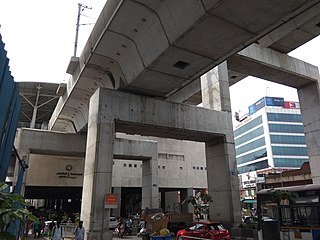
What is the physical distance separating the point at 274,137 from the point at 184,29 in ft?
244

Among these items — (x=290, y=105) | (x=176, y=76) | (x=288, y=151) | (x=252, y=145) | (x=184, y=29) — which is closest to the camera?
(x=184, y=29)

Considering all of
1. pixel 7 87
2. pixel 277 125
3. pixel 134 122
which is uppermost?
pixel 277 125

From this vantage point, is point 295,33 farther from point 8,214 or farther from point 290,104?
point 290,104

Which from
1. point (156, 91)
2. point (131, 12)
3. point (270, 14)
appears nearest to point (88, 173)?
point (156, 91)

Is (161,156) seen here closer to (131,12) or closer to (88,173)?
(88,173)

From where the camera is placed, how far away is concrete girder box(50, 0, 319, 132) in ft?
33.9

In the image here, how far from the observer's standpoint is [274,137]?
3051 inches

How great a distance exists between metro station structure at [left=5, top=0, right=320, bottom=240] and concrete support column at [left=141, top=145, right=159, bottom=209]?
910cm

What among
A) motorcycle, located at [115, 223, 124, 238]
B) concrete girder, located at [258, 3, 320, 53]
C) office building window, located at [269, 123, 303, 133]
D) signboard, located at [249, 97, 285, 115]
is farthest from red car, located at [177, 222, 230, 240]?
signboard, located at [249, 97, 285, 115]

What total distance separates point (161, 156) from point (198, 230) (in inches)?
1040

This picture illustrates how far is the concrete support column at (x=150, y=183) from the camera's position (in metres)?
31.0

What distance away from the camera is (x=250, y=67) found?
21422 millimetres

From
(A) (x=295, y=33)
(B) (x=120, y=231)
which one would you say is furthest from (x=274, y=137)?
(B) (x=120, y=231)

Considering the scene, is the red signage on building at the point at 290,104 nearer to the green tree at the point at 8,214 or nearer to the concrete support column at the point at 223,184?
the concrete support column at the point at 223,184
